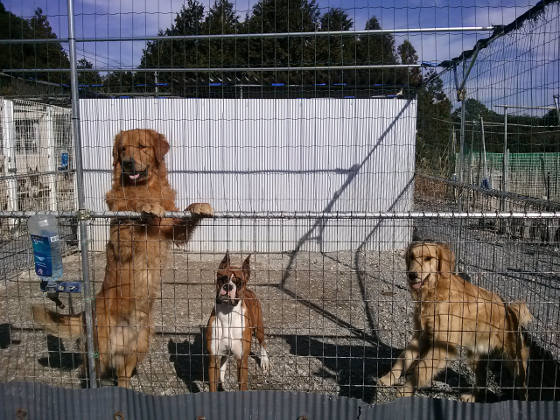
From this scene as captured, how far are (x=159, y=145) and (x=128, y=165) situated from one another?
360 mm

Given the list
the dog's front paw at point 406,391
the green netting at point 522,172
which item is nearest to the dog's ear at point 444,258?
the dog's front paw at point 406,391

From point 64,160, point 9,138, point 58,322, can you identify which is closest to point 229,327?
point 58,322

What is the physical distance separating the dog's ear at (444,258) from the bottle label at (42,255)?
281 centimetres

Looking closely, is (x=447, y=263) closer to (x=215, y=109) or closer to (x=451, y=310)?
(x=451, y=310)

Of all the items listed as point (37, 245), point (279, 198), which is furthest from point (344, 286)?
point (37, 245)

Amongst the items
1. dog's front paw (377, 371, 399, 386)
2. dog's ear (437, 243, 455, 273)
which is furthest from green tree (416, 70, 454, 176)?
dog's front paw (377, 371, 399, 386)

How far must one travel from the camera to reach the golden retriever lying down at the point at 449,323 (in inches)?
125

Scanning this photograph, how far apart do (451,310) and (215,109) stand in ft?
17.7

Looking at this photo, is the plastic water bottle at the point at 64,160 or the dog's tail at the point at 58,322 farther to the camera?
the plastic water bottle at the point at 64,160

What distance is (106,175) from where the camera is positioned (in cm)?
581

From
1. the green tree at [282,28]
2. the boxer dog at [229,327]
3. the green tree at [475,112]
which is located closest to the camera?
the boxer dog at [229,327]

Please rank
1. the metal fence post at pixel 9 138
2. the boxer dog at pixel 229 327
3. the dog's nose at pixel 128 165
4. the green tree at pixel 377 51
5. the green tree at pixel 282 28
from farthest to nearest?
the metal fence post at pixel 9 138 < the green tree at pixel 377 51 < the green tree at pixel 282 28 < the dog's nose at pixel 128 165 < the boxer dog at pixel 229 327

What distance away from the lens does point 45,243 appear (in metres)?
2.71

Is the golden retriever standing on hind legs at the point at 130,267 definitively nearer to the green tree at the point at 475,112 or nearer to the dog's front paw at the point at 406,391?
the dog's front paw at the point at 406,391
